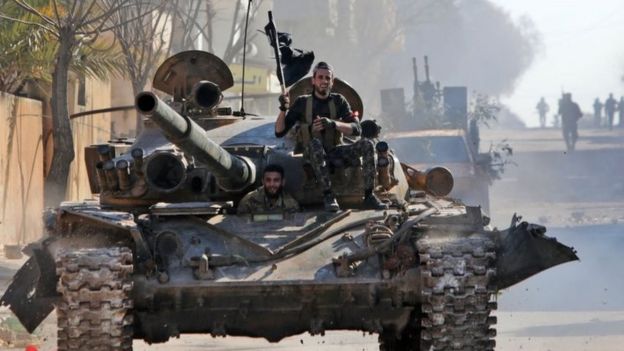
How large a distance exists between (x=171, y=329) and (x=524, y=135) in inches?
1881

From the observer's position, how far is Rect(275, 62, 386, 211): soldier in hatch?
12992mm

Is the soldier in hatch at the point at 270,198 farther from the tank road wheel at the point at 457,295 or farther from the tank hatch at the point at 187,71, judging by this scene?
the tank hatch at the point at 187,71

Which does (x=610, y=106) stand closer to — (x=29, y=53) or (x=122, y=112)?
(x=122, y=112)

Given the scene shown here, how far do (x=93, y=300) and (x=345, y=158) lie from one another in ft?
8.61

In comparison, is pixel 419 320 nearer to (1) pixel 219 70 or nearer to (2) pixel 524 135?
(1) pixel 219 70

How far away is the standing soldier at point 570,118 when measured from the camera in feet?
148

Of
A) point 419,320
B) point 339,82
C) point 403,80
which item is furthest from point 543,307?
point 403,80

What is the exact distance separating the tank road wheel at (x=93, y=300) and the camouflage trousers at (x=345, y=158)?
2.09 metres

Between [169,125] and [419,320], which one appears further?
[419,320]

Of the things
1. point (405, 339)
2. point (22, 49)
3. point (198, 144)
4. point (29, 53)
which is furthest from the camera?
point (29, 53)

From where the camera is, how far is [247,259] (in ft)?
39.6

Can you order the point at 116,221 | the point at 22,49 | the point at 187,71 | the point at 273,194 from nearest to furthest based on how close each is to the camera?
1. the point at 116,221
2. the point at 273,194
3. the point at 187,71
4. the point at 22,49

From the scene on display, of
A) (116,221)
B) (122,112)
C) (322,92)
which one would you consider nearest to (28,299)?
(116,221)

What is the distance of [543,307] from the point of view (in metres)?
18.5
